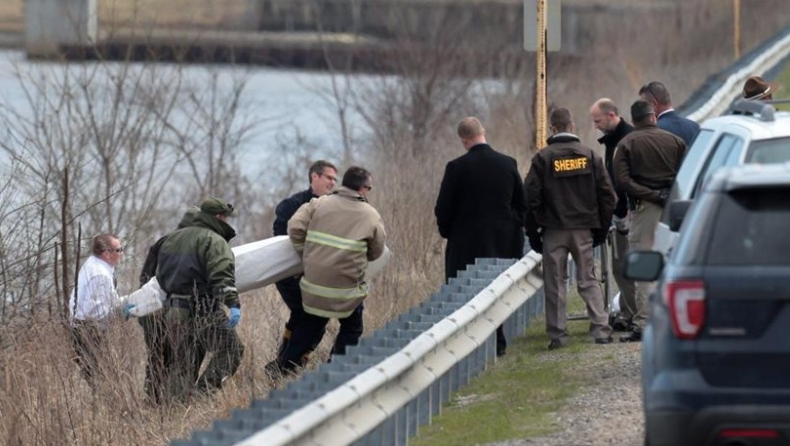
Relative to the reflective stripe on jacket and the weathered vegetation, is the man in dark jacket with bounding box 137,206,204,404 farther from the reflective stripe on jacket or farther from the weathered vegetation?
the reflective stripe on jacket

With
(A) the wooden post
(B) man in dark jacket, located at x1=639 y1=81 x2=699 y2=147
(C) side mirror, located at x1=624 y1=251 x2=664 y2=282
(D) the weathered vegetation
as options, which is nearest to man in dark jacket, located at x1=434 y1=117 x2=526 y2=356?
(B) man in dark jacket, located at x1=639 y1=81 x2=699 y2=147

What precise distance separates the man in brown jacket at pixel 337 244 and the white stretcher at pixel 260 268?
0.17 metres

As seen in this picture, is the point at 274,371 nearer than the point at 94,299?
Yes

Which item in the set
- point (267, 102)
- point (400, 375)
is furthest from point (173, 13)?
point (400, 375)

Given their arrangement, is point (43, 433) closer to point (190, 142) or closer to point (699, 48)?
point (190, 142)

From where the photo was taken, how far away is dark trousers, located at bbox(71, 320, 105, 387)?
11391 millimetres

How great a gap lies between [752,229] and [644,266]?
910mm

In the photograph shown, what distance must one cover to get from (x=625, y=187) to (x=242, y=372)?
3.02 m

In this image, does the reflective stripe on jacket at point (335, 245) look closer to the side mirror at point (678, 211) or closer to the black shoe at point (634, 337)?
the black shoe at point (634, 337)

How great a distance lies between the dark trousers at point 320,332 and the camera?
1191cm

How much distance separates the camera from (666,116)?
41.0 feet

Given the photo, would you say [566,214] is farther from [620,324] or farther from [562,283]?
[620,324]

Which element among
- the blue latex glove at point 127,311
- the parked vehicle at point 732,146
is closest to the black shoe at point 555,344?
the parked vehicle at point 732,146

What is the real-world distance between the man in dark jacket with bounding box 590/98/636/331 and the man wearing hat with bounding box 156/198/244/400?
2682mm
